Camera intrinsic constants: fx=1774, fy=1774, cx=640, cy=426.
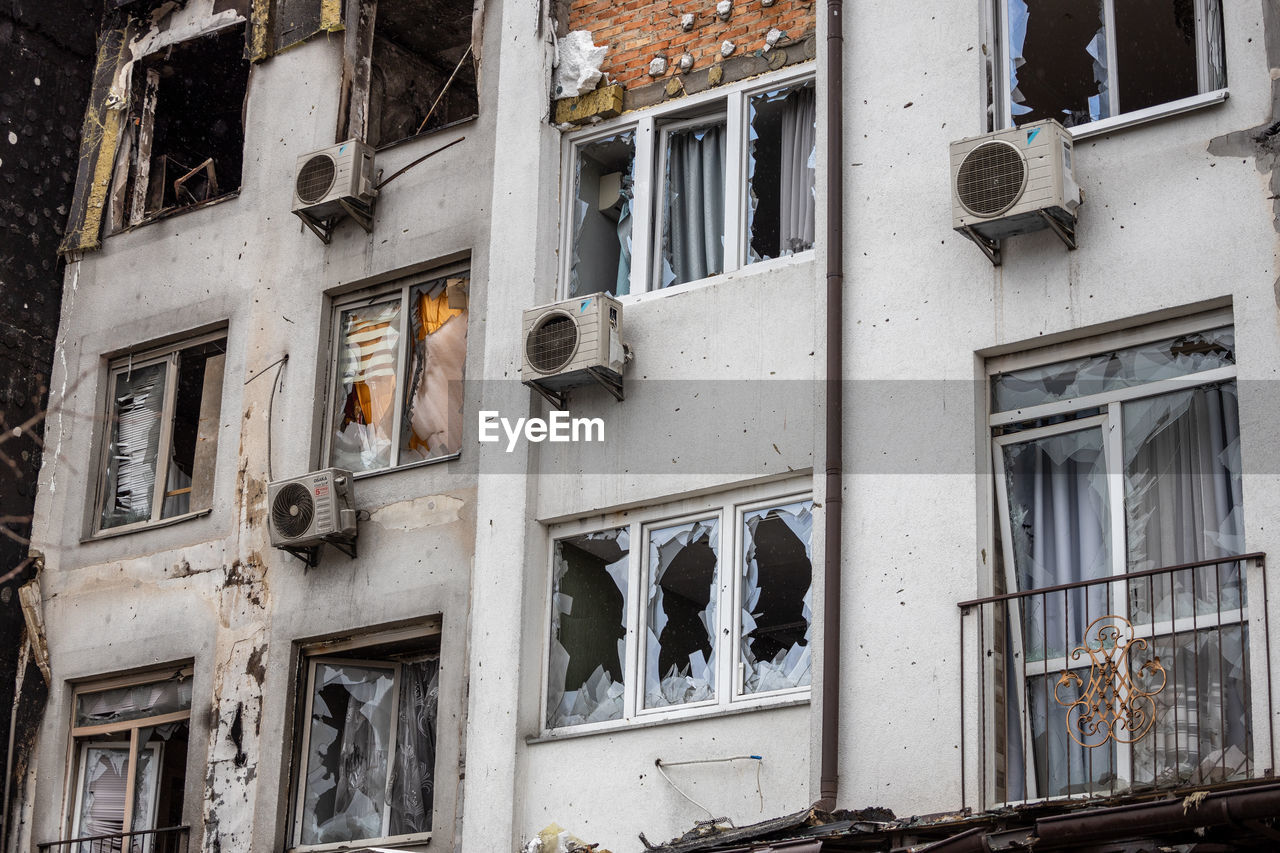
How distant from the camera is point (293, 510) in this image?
1285 centimetres

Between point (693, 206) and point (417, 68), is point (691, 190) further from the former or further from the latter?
point (417, 68)

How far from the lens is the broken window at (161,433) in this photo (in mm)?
14375

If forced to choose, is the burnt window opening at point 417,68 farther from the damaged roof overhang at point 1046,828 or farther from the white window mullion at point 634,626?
the damaged roof overhang at point 1046,828

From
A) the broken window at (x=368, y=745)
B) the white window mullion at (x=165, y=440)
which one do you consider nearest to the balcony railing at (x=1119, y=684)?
the broken window at (x=368, y=745)

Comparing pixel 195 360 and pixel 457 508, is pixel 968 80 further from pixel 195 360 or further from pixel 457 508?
pixel 195 360

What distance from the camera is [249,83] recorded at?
15.1 meters

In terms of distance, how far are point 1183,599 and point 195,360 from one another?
28.5 ft

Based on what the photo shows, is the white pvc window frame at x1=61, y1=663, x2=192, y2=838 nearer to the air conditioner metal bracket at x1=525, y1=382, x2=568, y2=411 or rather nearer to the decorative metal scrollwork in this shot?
the air conditioner metal bracket at x1=525, y1=382, x2=568, y2=411

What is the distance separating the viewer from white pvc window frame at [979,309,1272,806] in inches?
366

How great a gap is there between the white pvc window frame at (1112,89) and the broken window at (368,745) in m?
5.57

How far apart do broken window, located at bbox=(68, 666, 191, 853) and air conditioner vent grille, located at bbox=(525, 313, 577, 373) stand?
4.04 metres

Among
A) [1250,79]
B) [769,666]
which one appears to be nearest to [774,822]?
[769,666]

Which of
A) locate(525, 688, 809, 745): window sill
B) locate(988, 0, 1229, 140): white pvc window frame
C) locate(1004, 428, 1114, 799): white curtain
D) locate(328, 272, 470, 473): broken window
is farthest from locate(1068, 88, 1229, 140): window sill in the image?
locate(328, 272, 470, 473): broken window

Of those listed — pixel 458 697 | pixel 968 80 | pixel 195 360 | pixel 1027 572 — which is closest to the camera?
pixel 1027 572
